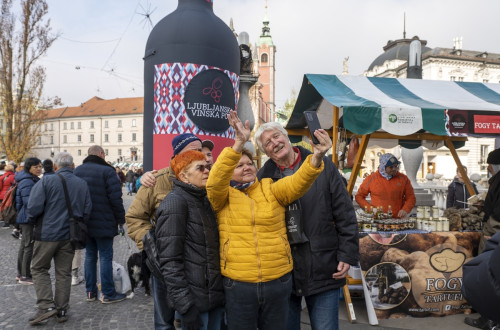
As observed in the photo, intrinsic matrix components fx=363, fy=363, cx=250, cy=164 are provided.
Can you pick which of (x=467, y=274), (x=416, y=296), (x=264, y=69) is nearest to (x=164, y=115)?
(x=416, y=296)

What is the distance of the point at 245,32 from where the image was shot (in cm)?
814

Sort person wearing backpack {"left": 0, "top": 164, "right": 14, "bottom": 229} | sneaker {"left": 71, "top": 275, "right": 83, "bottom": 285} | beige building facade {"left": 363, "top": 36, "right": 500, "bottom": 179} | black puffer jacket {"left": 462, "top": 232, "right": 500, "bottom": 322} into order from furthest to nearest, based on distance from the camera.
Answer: beige building facade {"left": 363, "top": 36, "right": 500, "bottom": 179}
person wearing backpack {"left": 0, "top": 164, "right": 14, "bottom": 229}
sneaker {"left": 71, "top": 275, "right": 83, "bottom": 285}
black puffer jacket {"left": 462, "top": 232, "right": 500, "bottom": 322}

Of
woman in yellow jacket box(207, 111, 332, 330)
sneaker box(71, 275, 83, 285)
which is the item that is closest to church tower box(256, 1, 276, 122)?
sneaker box(71, 275, 83, 285)

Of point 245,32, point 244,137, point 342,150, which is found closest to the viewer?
point 244,137

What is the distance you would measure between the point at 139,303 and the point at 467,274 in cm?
416

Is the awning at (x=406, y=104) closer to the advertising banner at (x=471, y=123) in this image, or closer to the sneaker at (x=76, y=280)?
the advertising banner at (x=471, y=123)

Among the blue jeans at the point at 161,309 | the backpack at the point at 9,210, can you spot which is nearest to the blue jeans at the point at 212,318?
the blue jeans at the point at 161,309

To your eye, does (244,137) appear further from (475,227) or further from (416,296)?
(475,227)

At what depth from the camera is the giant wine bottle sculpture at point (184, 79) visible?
544cm

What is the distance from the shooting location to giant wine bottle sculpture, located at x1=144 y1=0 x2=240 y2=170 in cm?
544

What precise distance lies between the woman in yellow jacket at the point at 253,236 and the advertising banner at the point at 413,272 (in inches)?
92.0

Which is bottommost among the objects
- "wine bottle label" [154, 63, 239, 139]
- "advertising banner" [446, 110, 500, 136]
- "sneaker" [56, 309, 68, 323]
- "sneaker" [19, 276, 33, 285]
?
"sneaker" [19, 276, 33, 285]

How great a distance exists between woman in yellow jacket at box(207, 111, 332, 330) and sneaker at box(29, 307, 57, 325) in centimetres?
282

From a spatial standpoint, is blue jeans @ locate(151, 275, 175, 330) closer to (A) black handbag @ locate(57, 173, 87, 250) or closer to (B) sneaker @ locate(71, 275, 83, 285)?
(A) black handbag @ locate(57, 173, 87, 250)
